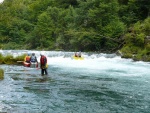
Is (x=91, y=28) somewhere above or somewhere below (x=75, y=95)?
above

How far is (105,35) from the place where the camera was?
182 ft

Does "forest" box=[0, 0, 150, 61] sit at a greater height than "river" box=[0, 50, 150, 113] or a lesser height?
greater

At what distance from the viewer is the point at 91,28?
57594 millimetres

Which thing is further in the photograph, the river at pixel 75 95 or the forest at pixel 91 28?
the forest at pixel 91 28

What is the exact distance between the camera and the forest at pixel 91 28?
43.6 m

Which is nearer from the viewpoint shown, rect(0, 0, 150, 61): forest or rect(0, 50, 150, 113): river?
rect(0, 50, 150, 113): river

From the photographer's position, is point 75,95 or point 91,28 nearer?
point 75,95

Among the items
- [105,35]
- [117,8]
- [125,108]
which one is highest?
[117,8]

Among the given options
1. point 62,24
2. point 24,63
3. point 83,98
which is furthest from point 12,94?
point 62,24

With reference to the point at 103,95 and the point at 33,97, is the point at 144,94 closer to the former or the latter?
the point at 103,95

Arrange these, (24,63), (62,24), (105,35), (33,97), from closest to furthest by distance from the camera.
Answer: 1. (33,97)
2. (24,63)
3. (105,35)
4. (62,24)

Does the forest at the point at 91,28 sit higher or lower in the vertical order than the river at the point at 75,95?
higher

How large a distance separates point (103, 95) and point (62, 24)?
63.8 m

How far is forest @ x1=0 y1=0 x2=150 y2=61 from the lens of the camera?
1718 inches
